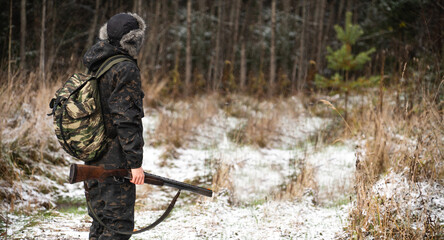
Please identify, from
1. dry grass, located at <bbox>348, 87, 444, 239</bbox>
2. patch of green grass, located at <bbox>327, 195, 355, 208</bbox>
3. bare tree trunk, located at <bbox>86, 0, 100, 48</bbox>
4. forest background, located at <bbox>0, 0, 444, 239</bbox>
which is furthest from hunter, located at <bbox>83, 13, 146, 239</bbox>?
bare tree trunk, located at <bbox>86, 0, 100, 48</bbox>

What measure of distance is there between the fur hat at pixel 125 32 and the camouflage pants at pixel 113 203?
0.91 m

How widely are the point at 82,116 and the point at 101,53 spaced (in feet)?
1.46

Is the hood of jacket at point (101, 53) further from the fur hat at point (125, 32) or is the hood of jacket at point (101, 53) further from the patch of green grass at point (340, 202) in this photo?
the patch of green grass at point (340, 202)

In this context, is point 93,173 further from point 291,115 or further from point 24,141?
point 291,115

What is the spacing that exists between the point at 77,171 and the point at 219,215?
223cm

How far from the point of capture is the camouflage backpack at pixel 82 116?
230 cm

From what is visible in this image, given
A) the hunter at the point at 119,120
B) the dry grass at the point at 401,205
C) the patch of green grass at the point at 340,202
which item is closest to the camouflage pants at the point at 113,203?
the hunter at the point at 119,120

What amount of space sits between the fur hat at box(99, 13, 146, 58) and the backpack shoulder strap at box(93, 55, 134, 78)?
82 mm

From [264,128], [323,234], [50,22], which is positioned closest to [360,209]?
[323,234]

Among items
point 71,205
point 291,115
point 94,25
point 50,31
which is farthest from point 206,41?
point 71,205

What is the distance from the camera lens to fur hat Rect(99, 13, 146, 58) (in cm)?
243

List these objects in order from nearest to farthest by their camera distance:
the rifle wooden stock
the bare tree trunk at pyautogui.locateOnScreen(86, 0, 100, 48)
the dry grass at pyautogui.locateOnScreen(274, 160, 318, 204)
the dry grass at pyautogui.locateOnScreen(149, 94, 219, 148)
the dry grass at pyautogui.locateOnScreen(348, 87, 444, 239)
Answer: the rifle wooden stock → the dry grass at pyautogui.locateOnScreen(348, 87, 444, 239) → the dry grass at pyautogui.locateOnScreen(274, 160, 318, 204) → the dry grass at pyautogui.locateOnScreen(149, 94, 219, 148) → the bare tree trunk at pyautogui.locateOnScreen(86, 0, 100, 48)

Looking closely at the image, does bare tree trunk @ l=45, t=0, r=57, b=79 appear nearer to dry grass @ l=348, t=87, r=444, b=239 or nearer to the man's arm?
the man's arm

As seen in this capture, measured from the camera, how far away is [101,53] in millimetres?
2434
